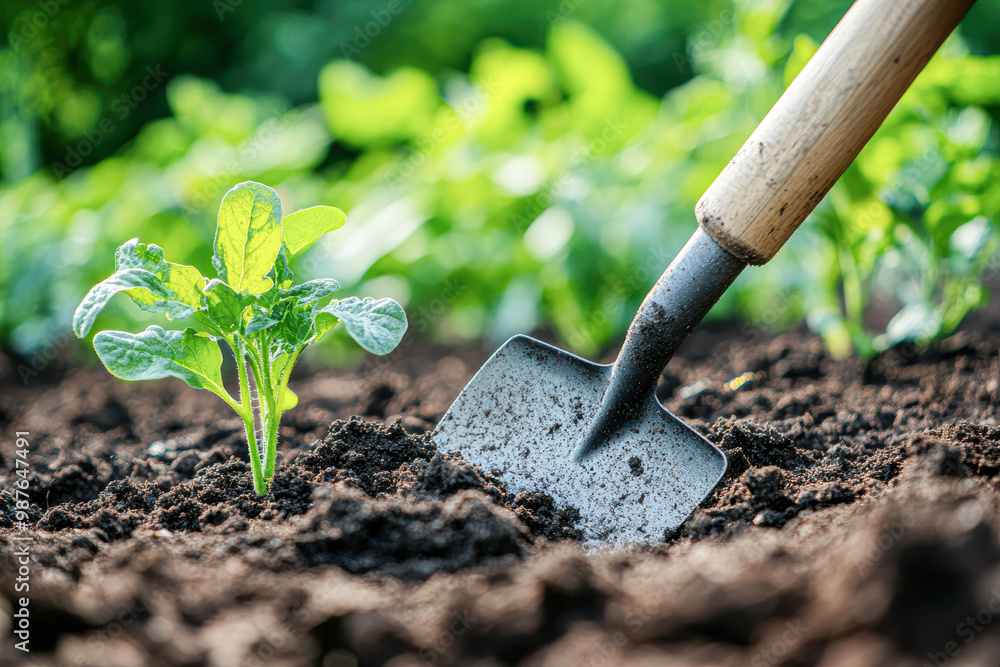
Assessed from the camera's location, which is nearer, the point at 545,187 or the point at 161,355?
the point at 161,355

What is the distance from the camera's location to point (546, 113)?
10.2 ft

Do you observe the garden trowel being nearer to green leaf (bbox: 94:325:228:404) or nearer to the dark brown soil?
the dark brown soil

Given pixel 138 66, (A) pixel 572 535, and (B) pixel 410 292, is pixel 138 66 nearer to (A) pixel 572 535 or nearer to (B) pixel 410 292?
(B) pixel 410 292

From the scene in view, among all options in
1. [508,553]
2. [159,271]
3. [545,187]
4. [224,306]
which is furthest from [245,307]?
[545,187]

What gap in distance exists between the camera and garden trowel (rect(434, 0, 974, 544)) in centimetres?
101

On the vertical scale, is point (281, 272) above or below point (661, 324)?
below

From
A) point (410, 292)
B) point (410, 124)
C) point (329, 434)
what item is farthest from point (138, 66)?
point (329, 434)

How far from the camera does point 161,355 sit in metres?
1.03

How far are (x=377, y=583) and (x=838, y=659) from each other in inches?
19.7

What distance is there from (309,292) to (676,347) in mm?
675

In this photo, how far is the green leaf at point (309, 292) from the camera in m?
1.05

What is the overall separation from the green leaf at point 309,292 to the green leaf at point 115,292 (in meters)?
0.18

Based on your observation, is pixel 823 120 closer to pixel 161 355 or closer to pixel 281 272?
pixel 281 272

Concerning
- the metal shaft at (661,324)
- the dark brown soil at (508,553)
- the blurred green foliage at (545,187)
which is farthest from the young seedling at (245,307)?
the blurred green foliage at (545,187)
